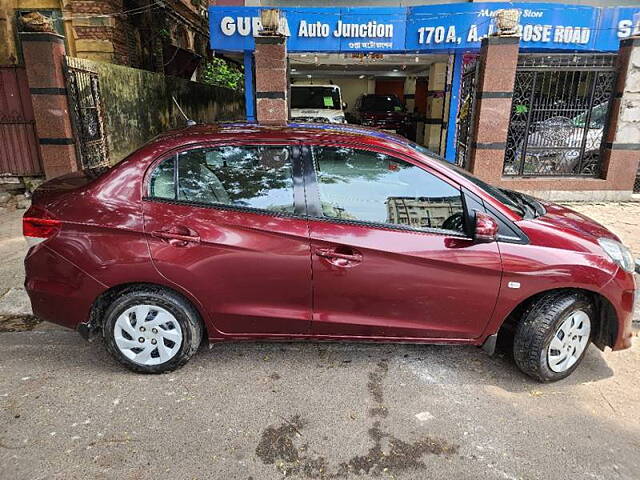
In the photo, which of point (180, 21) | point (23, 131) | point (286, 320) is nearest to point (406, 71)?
point (180, 21)

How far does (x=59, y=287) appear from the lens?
325 cm

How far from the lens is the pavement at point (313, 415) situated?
260 cm

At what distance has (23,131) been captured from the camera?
25.8 feet

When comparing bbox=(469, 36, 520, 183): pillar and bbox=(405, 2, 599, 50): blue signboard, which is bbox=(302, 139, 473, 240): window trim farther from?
bbox=(405, 2, 599, 50): blue signboard

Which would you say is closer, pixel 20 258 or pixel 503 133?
pixel 20 258

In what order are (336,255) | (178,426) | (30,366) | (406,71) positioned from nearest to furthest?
(178,426)
(336,255)
(30,366)
(406,71)

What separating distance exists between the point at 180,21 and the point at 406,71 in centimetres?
825

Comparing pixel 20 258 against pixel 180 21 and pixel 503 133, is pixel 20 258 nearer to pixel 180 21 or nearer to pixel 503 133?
pixel 503 133

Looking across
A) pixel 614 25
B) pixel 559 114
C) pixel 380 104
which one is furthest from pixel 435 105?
pixel 559 114

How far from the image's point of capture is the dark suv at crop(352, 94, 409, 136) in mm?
16297

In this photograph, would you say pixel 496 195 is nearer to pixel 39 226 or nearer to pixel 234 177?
pixel 234 177

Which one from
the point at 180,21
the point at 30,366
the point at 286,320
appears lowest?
the point at 30,366

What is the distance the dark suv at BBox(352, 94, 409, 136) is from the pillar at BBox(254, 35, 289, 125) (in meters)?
8.51

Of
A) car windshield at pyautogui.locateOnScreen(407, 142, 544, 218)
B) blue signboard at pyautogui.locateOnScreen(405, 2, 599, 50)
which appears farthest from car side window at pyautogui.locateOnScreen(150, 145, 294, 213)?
blue signboard at pyautogui.locateOnScreen(405, 2, 599, 50)
